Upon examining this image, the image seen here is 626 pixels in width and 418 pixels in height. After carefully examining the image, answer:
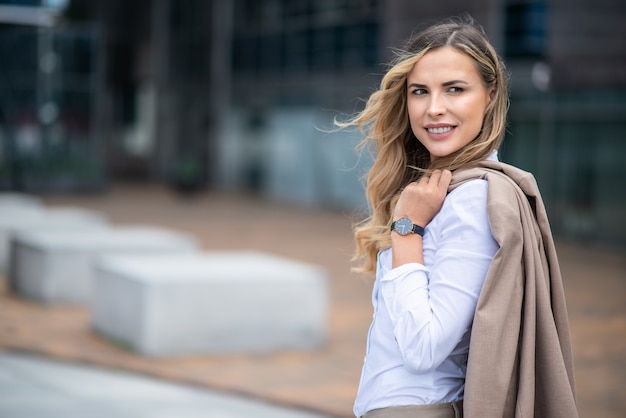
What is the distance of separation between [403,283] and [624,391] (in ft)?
18.3

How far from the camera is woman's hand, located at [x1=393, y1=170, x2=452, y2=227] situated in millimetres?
2123

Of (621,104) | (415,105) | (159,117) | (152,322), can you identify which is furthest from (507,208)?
(159,117)

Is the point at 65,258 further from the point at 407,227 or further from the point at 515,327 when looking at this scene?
the point at 515,327

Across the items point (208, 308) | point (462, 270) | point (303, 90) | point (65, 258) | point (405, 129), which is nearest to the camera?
point (462, 270)

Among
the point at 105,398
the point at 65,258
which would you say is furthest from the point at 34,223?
the point at 105,398

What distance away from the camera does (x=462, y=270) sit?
6.56 feet

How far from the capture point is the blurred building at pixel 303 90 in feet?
58.3

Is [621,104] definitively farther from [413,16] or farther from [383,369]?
[383,369]

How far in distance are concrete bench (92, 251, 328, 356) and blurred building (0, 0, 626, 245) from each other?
4.82 ft

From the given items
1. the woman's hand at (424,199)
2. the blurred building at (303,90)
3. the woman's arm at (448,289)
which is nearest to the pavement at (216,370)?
the woman's hand at (424,199)

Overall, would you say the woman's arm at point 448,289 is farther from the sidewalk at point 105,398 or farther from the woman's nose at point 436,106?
the sidewalk at point 105,398

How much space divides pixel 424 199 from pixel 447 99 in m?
0.23

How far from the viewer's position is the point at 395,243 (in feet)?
7.04

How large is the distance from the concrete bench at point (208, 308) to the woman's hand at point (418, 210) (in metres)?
5.67
